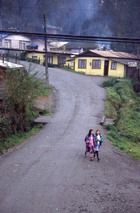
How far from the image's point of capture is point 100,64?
36219 millimetres

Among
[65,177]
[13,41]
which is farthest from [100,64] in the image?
[65,177]

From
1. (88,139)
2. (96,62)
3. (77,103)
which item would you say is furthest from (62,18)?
(88,139)

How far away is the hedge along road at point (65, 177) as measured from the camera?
22.9ft

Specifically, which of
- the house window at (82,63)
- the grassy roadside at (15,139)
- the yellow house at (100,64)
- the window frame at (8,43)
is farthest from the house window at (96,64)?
the grassy roadside at (15,139)

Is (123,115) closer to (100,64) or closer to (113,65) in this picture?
(113,65)

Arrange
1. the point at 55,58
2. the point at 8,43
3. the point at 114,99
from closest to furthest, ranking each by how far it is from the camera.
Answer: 1. the point at 114,99
2. the point at 8,43
3. the point at 55,58

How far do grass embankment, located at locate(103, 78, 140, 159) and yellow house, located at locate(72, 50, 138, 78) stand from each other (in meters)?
3.89

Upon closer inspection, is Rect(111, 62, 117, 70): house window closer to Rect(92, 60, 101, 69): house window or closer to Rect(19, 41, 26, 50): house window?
Rect(92, 60, 101, 69): house window

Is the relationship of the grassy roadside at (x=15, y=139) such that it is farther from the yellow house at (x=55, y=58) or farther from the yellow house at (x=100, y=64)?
the yellow house at (x=55, y=58)

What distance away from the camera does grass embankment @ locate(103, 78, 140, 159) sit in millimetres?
14473

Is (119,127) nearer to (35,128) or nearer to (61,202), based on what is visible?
(35,128)

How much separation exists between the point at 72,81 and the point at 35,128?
16533 millimetres

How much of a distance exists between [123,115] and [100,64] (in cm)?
1715

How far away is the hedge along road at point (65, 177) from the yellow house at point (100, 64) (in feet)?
68.3
